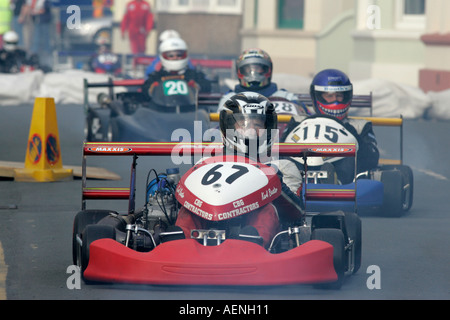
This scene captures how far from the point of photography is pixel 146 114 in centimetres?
1508

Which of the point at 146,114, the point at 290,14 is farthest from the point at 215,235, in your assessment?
the point at 290,14

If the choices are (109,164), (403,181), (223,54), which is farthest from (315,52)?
(403,181)

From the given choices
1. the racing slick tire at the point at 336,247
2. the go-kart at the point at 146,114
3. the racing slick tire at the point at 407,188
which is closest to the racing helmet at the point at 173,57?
the go-kart at the point at 146,114

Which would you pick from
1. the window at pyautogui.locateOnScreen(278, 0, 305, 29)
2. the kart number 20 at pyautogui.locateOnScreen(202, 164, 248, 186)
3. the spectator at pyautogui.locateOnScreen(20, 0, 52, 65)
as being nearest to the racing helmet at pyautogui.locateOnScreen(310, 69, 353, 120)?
the kart number 20 at pyautogui.locateOnScreen(202, 164, 248, 186)

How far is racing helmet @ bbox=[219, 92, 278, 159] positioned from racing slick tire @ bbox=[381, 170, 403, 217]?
262 cm

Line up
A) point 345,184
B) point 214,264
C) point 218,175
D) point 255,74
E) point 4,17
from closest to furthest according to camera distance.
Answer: point 214,264, point 218,175, point 345,184, point 255,74, point 4,17

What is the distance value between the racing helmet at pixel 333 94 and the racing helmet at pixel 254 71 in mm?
2223

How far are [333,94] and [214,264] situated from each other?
179 inches

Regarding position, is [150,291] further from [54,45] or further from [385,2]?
[54,45]

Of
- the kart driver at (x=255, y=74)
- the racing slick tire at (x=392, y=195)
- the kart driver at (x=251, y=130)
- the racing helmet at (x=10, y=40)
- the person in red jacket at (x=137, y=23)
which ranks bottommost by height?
the racing slick tire at (x=392, y=195)

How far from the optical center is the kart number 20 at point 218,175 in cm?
697

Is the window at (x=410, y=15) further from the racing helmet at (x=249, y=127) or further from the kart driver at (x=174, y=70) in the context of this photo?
the racing helmet at (x=249, y=127)

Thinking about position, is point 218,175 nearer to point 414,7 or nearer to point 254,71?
point 254,71

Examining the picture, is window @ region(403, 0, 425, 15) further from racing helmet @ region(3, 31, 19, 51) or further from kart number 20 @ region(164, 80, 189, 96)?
kart number 20 @ region(164, 80, 189, 96)
